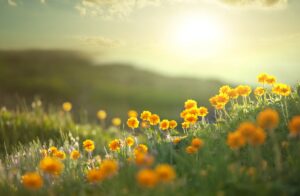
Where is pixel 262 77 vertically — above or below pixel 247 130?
above

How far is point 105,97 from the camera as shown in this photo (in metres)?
24.7

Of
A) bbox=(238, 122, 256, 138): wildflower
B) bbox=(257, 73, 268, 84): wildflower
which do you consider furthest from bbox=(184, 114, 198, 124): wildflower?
bbox=(238, 122, 256, 138): wildflower

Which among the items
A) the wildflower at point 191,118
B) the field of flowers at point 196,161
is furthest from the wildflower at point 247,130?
the wildflower at point 191,118

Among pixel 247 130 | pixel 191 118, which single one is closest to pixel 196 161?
pixel 191 118

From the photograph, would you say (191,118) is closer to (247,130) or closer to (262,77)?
(262,77)

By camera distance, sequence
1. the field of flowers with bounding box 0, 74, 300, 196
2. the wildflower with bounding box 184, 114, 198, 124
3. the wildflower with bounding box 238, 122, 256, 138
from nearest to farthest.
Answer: the wildflower with bounding box 238, 122, 256, 138 < the field of flowers with bounding box 0, 74, 300, 196 < the wildflower with bounding box 184, 114, 198, 124

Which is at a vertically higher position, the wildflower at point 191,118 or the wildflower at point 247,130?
the wildflower at point 191,118

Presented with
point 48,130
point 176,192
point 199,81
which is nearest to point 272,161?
point 176,192

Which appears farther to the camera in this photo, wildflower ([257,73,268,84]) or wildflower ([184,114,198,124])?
wildflower ([257,73,268,84])

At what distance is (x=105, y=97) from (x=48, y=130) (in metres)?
12.5

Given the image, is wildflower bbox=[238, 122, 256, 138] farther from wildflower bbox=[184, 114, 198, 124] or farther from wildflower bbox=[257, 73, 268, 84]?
wildflower bbox=[257, 73, 268, 84]

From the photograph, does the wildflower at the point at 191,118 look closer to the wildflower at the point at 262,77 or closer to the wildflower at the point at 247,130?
the wildflower at the point at 262,77

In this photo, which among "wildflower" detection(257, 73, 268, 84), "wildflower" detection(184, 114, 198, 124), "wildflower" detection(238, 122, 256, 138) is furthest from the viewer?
"wildflower" detection(257, 73, 268, 84)

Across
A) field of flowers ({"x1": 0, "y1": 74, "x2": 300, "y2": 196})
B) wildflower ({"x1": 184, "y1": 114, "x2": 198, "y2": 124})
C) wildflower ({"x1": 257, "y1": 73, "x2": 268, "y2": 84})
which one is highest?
wildflower ({"x1": 257, "y1": 73, "x2": 268, "y2": 84})
